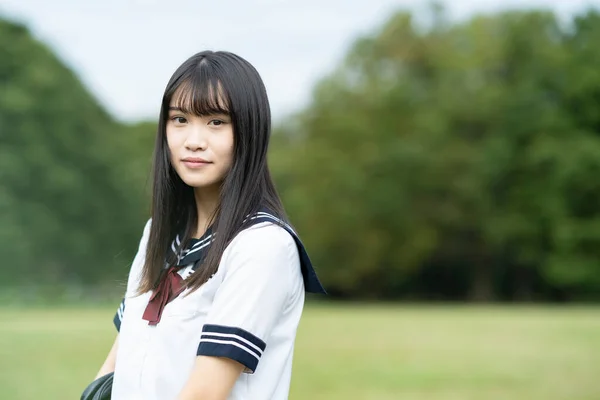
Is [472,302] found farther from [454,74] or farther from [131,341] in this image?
[131,341]

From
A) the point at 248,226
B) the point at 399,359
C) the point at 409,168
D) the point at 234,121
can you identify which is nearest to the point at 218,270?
the point at 248,226

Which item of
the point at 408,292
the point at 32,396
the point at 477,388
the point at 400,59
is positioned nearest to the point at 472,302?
the point at 408,292

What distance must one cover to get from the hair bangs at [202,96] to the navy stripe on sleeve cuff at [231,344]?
0.47 metres

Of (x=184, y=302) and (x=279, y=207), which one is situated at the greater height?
(x=279, y=207)

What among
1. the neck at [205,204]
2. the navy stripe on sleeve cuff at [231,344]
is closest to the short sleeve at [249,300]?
the navy stripe on sleeve cuff at [231,344]

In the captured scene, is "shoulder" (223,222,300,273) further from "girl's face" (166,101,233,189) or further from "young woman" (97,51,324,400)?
"girl's face" (166,101,233,189)

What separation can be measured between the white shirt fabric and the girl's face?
198mm

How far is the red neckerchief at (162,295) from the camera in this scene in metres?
1.88

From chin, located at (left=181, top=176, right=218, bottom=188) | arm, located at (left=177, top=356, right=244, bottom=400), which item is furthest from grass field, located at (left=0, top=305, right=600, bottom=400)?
arm, located at (left=177, top=356, right=244, bottom=400)

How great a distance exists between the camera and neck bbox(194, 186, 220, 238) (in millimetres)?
2018

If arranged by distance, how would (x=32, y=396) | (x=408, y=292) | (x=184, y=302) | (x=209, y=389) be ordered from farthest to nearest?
(x=408, y=292) → (x=32, y=396) → (x=184, y=302) → (x=209, y=389)

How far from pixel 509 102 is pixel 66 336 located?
26.2 meters

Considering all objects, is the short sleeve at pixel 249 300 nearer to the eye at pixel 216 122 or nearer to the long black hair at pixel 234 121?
the long black hair at pixel 234 121

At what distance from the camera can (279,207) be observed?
1.92 m
